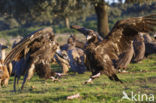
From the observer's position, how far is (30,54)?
27.5ft

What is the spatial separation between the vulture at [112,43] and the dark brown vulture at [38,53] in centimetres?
116

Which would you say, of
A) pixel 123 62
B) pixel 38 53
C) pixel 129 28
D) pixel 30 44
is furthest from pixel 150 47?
pixel 30 44

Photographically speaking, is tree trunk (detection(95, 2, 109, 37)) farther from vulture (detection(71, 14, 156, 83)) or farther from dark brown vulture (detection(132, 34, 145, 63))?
vulture (detection(71, 14, 156, 83))

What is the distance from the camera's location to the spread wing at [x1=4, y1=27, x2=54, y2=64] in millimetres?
7801

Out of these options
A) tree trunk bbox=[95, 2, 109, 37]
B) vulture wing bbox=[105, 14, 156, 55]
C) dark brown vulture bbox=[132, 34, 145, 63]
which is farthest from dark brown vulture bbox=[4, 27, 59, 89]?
tree trunk bbox=[95, 2, 109, 37]

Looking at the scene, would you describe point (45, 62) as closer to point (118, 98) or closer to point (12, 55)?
point (12, 55)

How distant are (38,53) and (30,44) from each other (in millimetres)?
393

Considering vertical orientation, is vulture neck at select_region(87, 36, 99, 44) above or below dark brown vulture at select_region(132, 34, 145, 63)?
above

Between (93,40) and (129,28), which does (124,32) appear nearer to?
(129,28)

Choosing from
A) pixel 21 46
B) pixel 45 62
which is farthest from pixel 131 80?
pixel 21 46

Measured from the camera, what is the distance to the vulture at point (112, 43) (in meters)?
7.87

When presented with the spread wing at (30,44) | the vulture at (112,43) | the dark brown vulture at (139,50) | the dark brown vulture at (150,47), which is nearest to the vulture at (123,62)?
the dark brown vulture at (139,50)

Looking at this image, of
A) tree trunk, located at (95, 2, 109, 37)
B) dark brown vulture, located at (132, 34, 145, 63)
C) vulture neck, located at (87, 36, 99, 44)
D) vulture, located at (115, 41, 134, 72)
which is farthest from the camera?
tree trunk, located at (95, 2, 109, 37)

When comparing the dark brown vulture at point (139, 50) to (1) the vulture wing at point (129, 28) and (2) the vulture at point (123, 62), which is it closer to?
(2) the vulture at point (123, 62)
